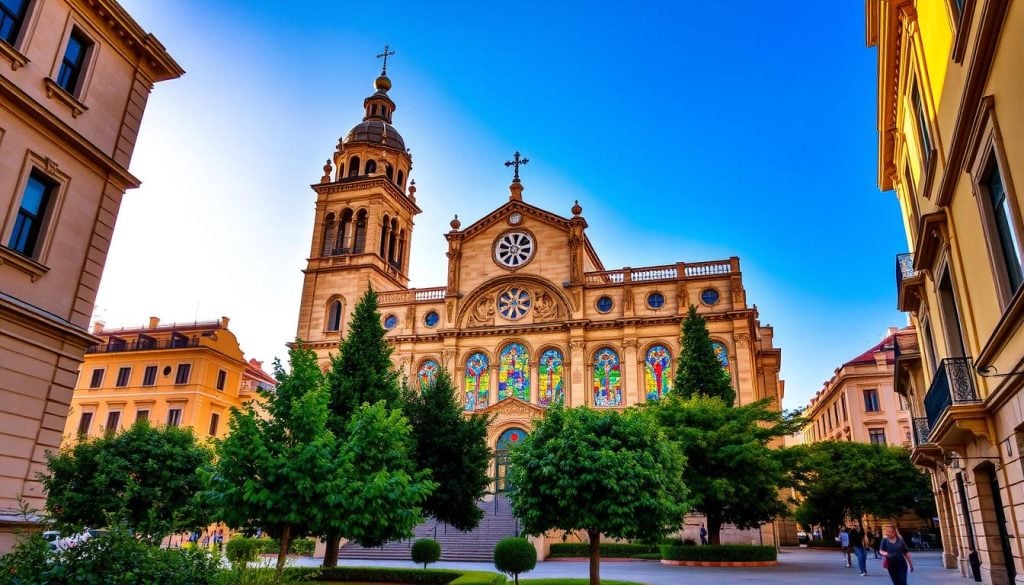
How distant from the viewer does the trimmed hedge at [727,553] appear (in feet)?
84.1

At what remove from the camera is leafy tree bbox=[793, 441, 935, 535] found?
4025 centimetres

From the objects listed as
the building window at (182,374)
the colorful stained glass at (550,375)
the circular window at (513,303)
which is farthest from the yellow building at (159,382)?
the colorful stained glass at (550,375)

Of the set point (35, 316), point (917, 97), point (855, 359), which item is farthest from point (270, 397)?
point (855, 359)

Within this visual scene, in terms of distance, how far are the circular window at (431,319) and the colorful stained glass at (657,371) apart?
1400 centimetres

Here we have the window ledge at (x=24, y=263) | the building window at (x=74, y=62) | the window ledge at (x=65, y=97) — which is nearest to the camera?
the window ledge at (x=24, y=263)

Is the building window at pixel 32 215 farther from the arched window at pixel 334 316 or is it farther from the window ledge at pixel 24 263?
the arched window at pixel 334 316

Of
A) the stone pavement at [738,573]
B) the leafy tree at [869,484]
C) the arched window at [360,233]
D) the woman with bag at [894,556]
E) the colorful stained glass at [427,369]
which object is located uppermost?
the arched window at [360,233]

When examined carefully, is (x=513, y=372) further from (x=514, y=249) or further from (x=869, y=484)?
(x=869, y=484)

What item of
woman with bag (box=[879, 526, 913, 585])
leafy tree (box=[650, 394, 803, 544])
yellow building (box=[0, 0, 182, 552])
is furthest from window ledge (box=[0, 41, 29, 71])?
leafy tree (box=[650, 394, 803, 544])

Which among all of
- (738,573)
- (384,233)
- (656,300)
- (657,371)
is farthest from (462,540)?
(384,233)

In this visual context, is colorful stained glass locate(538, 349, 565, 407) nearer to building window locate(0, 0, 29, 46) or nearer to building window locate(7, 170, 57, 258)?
building window locate(7, 170, 57, 258)

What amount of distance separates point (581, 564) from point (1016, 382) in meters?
20.0

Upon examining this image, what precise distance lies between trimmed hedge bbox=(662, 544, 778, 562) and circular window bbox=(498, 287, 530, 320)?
1929cm

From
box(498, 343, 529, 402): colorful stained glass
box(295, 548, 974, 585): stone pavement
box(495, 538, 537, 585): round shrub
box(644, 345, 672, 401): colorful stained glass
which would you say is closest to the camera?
box(495, 538, 537, 585): round shrub
